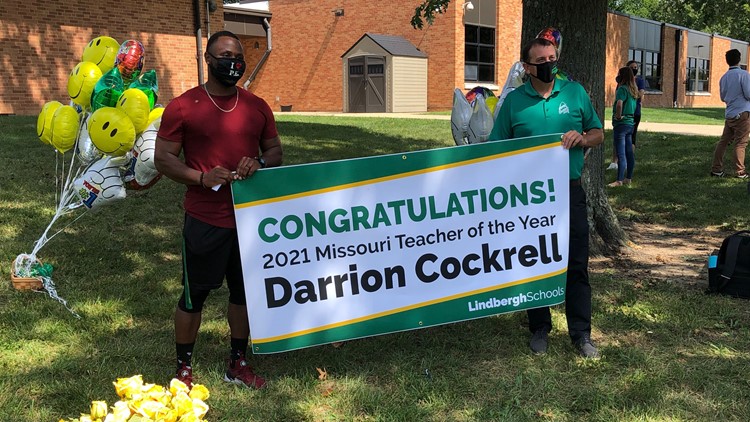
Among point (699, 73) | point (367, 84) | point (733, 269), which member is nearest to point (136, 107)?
point (733, 269)

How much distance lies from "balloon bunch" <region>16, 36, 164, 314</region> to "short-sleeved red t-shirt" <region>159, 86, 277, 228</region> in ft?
4.73

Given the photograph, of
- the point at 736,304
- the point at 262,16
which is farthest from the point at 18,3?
the point at 736,304

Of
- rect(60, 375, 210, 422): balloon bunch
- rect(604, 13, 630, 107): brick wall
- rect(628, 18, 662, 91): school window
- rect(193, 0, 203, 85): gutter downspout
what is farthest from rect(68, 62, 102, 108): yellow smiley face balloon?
rect(628, 18, 662, 91): school window

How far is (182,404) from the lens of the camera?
188 cm

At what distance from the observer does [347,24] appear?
27203 millimetres

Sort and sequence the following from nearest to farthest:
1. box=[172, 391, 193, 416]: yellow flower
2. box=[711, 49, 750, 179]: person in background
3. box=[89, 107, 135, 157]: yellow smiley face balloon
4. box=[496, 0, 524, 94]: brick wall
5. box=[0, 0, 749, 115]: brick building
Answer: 1. box=[172, 391, 193, 416]: yellow flower
2. box=[89, 107, 135, 157]: yellow smiley face balloon
3. box=[711, 49, 750, 179]: person in background
4. box=[0, 0, 749, 115]: brick building
5. box=[496, 0, 524, 94]: brick wall

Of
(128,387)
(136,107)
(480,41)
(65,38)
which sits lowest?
(128,387)

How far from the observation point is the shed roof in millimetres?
24928

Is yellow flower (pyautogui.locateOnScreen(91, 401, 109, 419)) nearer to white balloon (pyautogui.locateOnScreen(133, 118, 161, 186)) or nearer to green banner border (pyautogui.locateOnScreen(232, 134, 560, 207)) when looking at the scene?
green banner border (pyautogui.locateOnScreen(232, 134, 560, 207))

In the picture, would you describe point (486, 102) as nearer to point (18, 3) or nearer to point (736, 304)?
point (736, 304)

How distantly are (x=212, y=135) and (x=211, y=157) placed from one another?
0.37ft

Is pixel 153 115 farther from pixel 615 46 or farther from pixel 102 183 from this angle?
pixel 615 46

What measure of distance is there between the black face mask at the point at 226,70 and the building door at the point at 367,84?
2271cm

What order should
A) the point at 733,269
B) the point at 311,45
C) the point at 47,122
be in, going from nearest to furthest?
the point at 47,122
the point at 733,269
the point at 311,45
